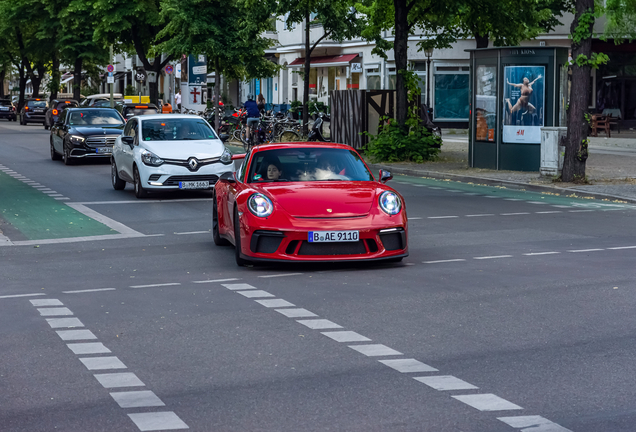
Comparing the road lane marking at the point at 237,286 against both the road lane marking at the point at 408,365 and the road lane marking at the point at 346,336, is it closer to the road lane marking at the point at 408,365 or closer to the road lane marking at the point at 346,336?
the road lane marking at the point at 346,336

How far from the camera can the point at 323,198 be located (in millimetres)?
10734

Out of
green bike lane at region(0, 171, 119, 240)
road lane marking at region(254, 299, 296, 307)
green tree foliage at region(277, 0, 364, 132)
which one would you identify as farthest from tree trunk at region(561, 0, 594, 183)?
road lane marking at region(254, 299, 296, 307)

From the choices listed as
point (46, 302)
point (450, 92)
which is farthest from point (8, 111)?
point (46, 302)

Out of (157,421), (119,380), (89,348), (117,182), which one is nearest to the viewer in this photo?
(157,421)

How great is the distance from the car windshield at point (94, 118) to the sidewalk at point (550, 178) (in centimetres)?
773

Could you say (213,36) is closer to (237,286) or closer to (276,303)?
(237,286)

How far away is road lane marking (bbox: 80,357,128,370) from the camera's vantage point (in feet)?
21.8

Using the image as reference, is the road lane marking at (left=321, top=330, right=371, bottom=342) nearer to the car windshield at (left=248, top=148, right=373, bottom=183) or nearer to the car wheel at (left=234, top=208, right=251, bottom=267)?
the car wheel at (left=234, top=208, right=251, bottom=267)

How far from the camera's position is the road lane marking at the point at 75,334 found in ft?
24.9

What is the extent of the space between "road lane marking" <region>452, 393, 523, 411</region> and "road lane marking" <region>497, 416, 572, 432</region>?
0.19m

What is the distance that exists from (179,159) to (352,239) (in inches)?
Result: 367

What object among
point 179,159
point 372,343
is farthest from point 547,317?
point 179,159

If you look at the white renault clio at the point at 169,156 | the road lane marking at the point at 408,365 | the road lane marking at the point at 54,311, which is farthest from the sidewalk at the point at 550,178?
the road lane marking at the point at 408,365

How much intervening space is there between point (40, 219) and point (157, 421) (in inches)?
443
